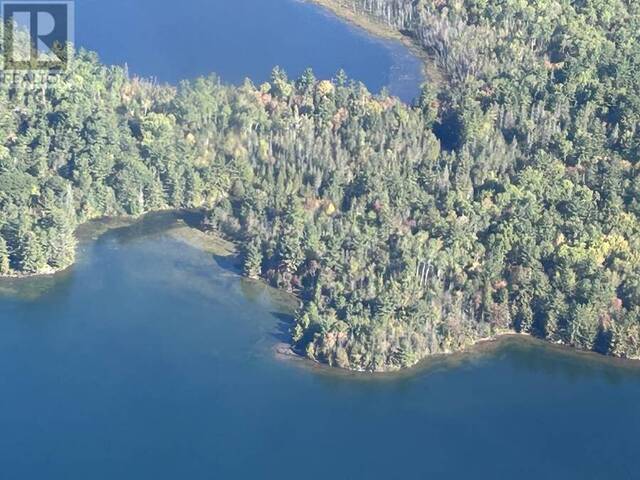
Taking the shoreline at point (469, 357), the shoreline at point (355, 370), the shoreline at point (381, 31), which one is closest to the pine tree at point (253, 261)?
the shoreline at point (355, 370)

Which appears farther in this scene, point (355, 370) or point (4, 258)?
point (4, 258)

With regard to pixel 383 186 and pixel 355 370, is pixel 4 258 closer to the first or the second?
pixel 355 370

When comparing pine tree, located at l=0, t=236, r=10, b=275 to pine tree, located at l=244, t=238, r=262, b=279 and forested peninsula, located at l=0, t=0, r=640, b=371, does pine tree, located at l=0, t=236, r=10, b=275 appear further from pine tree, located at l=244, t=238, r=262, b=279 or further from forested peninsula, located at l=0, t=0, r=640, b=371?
pine tree, located at l=244, t=238, r=262, b=279

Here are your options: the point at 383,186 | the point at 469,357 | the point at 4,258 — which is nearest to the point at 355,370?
the point at 469,357

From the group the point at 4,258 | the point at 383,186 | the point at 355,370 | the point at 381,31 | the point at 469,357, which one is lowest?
the point at 4,258

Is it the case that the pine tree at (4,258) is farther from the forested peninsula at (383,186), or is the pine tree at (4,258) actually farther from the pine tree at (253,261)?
the pine tree at (253,261)

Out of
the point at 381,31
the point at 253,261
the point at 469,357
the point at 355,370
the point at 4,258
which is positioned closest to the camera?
the point at 355,370

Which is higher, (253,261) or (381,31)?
(381,31)

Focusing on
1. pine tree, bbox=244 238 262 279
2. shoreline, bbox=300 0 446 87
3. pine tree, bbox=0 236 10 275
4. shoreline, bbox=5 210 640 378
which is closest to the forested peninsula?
pine tree, bbox=244 238 262 279
